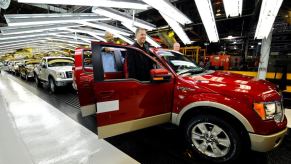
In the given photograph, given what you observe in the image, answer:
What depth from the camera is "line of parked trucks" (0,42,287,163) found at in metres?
1.97

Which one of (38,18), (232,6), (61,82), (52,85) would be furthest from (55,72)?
(232,6)

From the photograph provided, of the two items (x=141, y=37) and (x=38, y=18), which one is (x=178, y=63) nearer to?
(x=141, y=37)

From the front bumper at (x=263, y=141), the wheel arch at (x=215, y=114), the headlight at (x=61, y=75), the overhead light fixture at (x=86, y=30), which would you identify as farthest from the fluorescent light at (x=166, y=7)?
the overhead light fixture at (x=86, y=30)

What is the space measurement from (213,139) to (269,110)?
0.71 metres

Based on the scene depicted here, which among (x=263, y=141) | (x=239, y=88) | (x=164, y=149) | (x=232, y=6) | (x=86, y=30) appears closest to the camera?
(x=263, y=141)

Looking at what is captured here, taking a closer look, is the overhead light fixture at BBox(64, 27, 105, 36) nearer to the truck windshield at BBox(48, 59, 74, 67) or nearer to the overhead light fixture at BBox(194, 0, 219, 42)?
the truck windshield at BBox(48, 59, 74, 67)

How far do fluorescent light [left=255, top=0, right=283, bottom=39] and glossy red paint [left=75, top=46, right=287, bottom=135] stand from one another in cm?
332

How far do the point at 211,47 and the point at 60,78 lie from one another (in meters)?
12.7

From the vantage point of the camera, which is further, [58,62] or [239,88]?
[58,62]

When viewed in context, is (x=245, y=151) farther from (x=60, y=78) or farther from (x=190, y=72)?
(x=60, y=78)

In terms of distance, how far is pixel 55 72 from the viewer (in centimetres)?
638

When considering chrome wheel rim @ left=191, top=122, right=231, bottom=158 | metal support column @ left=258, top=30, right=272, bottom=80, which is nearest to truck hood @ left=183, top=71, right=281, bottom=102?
chrome wheel rim @ left=191, top=122, right=231, bottom=158

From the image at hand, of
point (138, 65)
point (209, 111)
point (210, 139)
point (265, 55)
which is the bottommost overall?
point (210, 139)

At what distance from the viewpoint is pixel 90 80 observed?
3.46 meters
